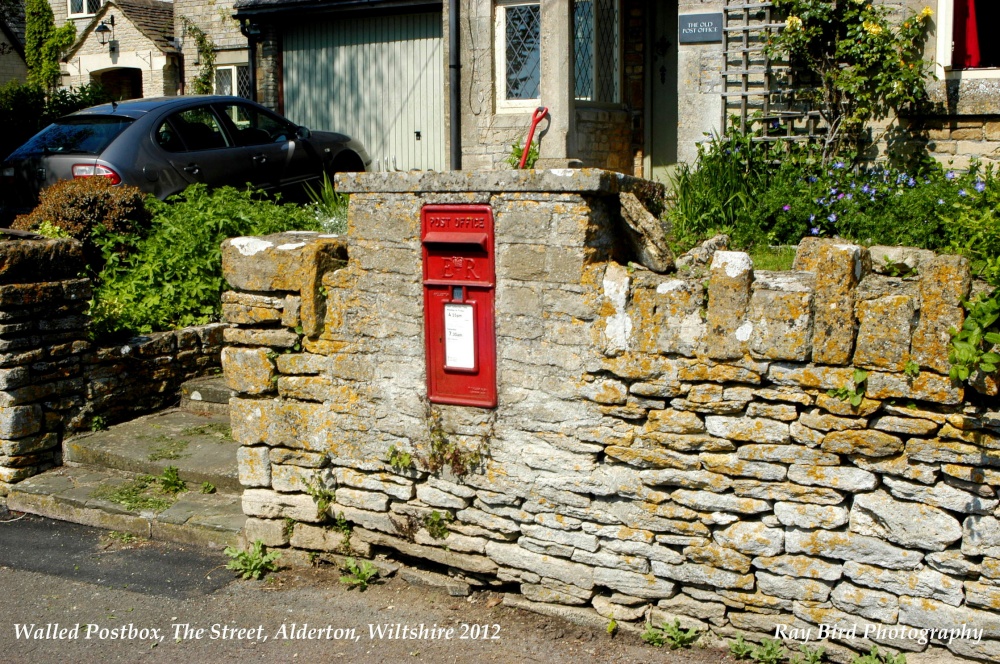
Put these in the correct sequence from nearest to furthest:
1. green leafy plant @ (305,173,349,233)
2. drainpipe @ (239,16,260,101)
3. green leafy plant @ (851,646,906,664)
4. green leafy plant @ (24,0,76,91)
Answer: green leafy plant @ (851,646,906,664) < green leafy plant @ (305,173,349,233) < drainpipe @ (239,16,260,101) < green leafy plant @ (24,0,76,91)

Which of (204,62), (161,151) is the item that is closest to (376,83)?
(204,62)

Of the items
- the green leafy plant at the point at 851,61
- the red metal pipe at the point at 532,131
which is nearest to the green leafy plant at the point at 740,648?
the red metal pipe at the point at 532,131

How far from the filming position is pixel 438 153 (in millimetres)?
14531

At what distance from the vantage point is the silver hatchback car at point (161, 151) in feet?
30.0

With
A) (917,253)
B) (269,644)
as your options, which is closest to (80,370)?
(269,644)

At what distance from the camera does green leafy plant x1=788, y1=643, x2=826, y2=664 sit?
3838mm

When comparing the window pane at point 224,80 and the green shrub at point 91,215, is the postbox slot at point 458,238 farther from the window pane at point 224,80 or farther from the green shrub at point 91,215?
the window pane at point 224,80

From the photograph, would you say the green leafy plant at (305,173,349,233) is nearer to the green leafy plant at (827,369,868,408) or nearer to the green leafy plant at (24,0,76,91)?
the green leafy plant at (827,369,868,408)

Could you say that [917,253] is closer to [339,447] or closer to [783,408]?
[783,408]

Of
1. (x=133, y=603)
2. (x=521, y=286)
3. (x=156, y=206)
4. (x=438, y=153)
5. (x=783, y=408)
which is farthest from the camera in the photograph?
(x=438, y=153)

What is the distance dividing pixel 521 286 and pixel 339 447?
130cm

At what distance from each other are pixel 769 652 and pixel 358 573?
1.99 m

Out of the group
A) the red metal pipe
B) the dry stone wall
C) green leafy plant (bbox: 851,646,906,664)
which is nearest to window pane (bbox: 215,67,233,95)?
the red metal pipe

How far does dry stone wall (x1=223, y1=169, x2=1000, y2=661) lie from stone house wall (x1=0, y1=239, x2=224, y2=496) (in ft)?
6.46
